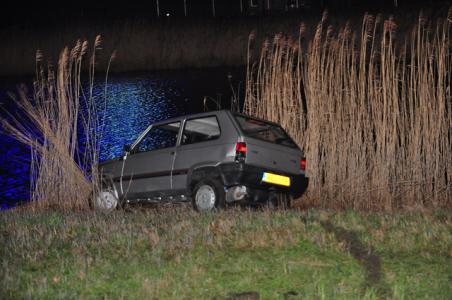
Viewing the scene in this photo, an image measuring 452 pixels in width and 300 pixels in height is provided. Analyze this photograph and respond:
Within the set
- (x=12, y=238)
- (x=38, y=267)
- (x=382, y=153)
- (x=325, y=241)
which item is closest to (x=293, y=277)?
(x=325, y=241)

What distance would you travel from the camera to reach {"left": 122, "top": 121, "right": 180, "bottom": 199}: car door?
10320mm

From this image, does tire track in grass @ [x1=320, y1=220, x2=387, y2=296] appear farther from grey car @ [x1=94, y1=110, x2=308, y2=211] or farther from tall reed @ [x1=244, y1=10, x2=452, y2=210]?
tall reed @ [x1=244, y1=10, x2=452, y2=210]

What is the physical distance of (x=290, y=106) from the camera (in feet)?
39.8

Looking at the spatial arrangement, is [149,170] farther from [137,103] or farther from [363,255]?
[137,103]

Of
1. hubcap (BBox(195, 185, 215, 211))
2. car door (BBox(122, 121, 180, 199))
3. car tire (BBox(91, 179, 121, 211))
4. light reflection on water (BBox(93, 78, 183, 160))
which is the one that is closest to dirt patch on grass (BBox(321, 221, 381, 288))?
hubcap (BBox(195, 185, 215, 211))

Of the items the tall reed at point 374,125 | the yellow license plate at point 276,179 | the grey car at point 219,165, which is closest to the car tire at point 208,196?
the grey car at point 219,165

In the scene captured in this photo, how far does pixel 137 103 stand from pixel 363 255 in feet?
95.2

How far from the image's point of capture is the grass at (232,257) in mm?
5469

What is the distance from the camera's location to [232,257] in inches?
251

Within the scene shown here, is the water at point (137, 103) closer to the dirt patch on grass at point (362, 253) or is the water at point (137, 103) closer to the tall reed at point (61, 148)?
the tall reed at point (61, 148)

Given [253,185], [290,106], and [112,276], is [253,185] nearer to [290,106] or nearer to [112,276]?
[290,106]

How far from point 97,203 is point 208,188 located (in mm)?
2569

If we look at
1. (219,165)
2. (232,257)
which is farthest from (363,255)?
(219,165)

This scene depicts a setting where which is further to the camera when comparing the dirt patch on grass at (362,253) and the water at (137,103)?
the water at (137,103)
